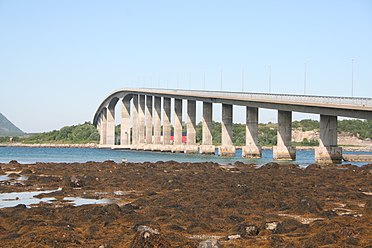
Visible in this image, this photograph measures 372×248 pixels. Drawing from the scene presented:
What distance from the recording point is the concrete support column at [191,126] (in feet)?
369

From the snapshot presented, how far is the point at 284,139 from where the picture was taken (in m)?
83.9

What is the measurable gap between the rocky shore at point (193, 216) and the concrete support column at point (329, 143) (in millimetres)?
36284

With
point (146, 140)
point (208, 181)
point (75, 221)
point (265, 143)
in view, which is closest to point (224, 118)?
point (146, 140)

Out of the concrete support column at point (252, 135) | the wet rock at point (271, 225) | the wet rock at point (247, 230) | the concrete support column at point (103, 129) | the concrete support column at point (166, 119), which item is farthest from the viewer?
the concrete support column at point (103, 129)

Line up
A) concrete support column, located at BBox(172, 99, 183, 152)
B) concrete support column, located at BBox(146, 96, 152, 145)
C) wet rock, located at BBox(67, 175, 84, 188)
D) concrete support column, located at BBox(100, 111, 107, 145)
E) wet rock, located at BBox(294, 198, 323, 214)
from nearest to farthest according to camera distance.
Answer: wet rock, located at BBox(294, 198, 323, 214) < wet rock, located at BBox(67, 175, 84, 188) < concrete support column, located at BBox(172, 99, 183, 152) < concrete support column, located at BBox(146, 96, 152, 145) < concrete support column, located at BBox(100, 111, 107, 145)

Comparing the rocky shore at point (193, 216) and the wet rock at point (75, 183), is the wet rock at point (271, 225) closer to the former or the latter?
the rocky shore at point (193, 216)

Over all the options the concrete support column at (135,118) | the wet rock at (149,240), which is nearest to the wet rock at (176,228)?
the wet rock at (149,240)

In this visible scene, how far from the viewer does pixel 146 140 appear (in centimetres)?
13462

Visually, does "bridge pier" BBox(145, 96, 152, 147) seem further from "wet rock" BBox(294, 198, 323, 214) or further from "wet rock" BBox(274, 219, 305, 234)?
"wet rock" BBox(274, 219, 305, 234)

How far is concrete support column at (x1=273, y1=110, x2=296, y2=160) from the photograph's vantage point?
8350cm

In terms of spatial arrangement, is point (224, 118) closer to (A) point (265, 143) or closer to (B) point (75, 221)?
(B) point (75, 221)

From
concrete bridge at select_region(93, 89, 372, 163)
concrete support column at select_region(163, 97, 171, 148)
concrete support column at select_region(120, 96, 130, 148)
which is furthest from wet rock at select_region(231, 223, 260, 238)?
concrete support column at select_region(120, 96, 130, 148)

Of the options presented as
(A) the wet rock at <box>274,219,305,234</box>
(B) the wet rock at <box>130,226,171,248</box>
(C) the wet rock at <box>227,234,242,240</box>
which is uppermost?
(B) the wet rock at <box>130,226,171,248</box>

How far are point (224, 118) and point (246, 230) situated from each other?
80.8 metres
